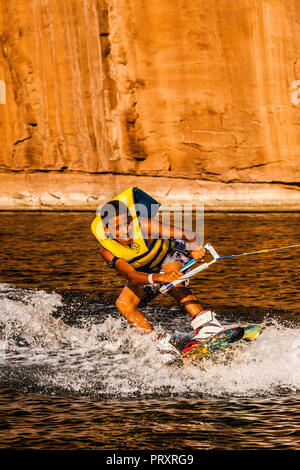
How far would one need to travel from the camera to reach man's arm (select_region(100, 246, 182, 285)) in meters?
7.63

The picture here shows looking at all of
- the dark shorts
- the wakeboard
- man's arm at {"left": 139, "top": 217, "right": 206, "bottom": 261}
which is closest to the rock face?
the dark shorts

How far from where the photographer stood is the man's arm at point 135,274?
7.63m

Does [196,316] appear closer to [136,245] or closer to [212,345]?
A: [212,345]

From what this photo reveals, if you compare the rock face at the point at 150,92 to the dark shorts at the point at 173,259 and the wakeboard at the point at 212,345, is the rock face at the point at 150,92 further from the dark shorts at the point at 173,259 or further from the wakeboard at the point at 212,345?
the wakeboard at the point at 212,345

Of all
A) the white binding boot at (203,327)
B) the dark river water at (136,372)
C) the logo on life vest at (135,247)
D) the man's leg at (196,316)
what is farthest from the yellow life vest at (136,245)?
the dark river water at (136,372)

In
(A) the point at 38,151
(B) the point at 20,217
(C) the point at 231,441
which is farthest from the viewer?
(A) the point at 38,151

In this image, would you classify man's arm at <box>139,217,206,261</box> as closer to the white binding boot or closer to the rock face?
the white binding boot

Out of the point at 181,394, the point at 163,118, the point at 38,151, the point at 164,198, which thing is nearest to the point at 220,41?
the point at 163,118

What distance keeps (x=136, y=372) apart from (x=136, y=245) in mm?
1324

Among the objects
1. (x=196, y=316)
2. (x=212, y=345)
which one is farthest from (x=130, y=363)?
(x=212, y=345)

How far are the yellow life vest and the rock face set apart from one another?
19.9 meters

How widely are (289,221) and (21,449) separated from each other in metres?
17.4
